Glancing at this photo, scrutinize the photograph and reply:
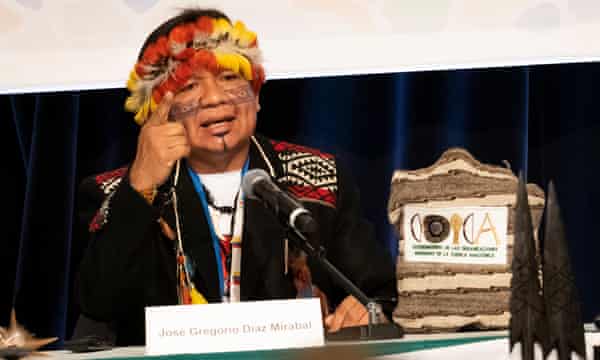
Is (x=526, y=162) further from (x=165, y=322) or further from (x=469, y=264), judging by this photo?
(x=165, y=322)

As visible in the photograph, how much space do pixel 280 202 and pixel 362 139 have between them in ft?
4.08

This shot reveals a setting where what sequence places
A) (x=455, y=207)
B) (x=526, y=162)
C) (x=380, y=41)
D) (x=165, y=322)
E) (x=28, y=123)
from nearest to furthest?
(x=165, y=322)
(x=455, y=207)
(x=380, y=41)
(x=526, y=162)
(x=28, y=123)

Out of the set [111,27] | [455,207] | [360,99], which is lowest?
[455,207]

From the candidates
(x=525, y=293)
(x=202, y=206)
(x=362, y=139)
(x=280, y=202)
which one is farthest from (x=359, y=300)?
(x=362, y=139)

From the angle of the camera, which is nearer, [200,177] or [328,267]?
[328,267]

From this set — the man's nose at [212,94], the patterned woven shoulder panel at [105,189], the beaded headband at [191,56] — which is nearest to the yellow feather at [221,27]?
the beaded headband at [191,56]

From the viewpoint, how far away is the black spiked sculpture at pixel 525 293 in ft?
3.60

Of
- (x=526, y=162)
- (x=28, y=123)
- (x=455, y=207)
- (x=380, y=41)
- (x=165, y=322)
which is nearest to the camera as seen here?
(x=165, y=322)

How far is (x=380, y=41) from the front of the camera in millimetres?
2484

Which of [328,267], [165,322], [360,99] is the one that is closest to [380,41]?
[360,99]

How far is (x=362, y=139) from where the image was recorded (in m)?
2.79

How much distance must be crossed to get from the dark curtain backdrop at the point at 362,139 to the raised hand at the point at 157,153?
496 mm

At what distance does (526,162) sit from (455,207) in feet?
3.41

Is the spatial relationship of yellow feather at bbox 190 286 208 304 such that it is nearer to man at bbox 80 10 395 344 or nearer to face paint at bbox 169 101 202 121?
man at bbox 80 10 395 344
